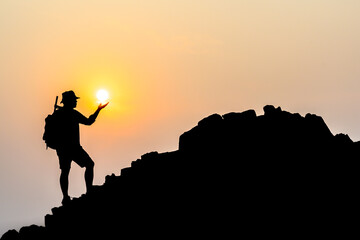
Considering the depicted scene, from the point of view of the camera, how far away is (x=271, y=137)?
24.8 metres

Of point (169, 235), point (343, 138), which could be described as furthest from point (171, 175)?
point (343, 138)

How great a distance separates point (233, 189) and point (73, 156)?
22.9 ft

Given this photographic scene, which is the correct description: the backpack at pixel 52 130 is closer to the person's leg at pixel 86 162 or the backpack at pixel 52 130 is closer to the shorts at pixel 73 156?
the shorts at pixel 73 156

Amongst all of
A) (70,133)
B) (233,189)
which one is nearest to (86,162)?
(70,133)

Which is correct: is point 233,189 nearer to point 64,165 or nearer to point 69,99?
point 64,165

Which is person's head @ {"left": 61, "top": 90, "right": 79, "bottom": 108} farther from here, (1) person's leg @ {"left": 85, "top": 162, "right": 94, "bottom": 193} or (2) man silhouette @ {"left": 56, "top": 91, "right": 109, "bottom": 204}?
(1) person's leg @ {"left": 85, "top": 162, "right": 94, "bottom": 193}

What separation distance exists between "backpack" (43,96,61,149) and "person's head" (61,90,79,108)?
2.03 ft

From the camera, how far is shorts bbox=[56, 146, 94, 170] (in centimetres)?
2552

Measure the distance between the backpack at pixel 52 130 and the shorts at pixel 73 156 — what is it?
0.44 meters

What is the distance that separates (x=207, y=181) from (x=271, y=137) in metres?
3.32

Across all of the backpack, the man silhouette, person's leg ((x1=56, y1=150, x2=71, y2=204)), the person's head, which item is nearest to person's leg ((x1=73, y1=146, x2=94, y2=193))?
the man silhouette

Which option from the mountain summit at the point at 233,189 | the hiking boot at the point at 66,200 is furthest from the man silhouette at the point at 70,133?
the mountain summit at the point at 233,189

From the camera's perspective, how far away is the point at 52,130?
84.0 feet

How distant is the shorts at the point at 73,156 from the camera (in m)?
25.5
